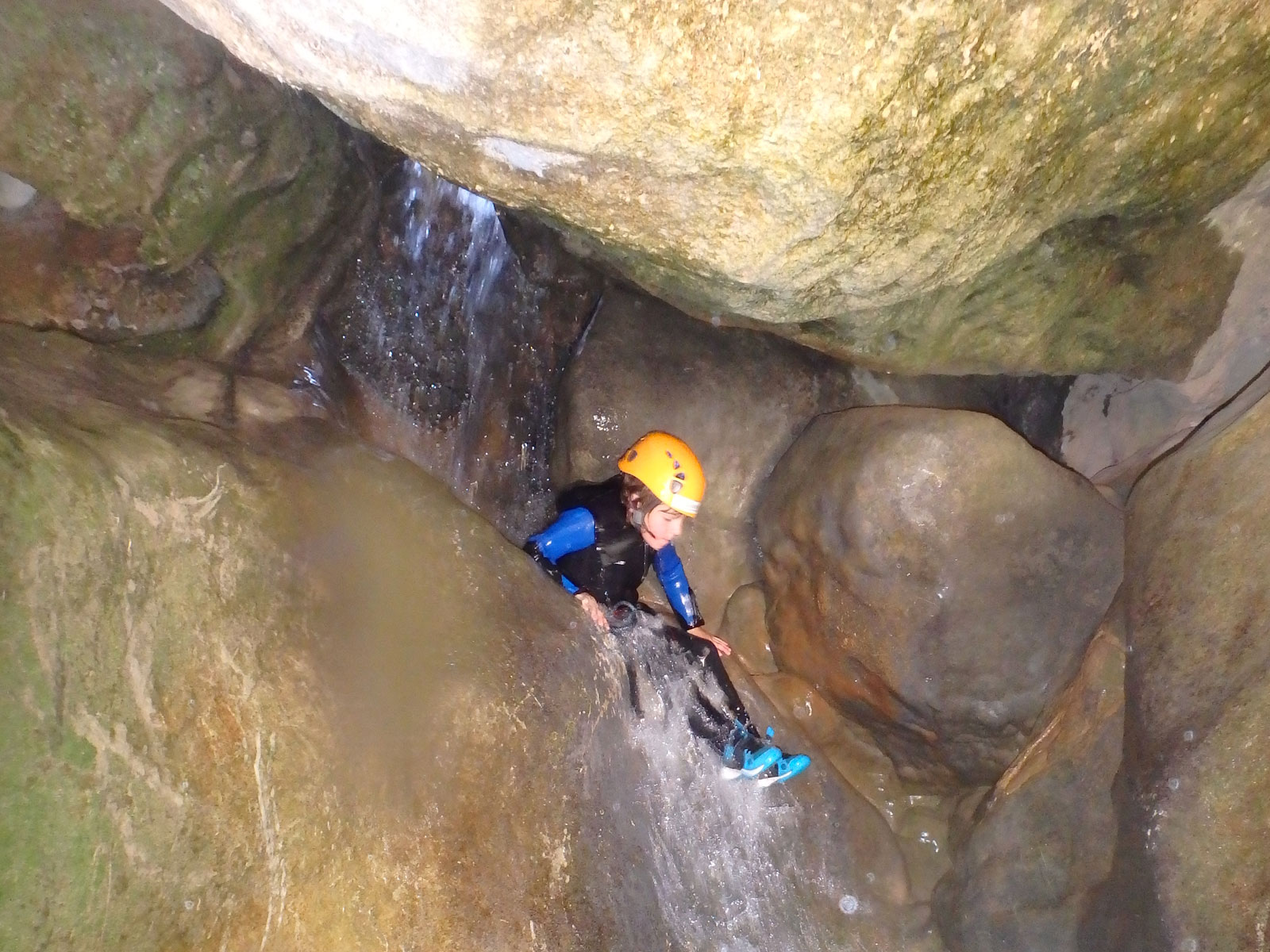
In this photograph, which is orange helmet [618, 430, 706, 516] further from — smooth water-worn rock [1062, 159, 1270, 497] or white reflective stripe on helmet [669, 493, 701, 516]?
smooth water-worn rock [1062, 159, 1270, 497]

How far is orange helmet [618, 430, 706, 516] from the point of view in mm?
4121

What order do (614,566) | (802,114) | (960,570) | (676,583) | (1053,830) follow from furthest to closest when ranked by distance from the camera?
(676,583)
(614,566)
(960,570)
(1053,830)
(802,114)

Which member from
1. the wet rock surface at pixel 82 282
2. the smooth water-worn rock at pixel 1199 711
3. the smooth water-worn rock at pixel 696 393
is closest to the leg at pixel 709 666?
the smooth water-worn rock at pixel 696 393

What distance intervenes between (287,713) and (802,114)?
2.11 meters

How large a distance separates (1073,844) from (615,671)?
2.17 metres

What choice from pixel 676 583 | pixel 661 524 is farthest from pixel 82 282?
pixel 676 583

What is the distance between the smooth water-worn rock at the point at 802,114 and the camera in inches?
79.2

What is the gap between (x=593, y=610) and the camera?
12.7ft

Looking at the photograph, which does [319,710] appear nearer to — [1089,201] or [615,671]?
[615,671]

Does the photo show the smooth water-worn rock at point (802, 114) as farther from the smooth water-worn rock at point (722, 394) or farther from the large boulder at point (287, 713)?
the smooth water-worn rock at point (722, 394)

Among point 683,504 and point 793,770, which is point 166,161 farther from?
point 793,770

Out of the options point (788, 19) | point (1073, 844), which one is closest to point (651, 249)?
point (788, 19)

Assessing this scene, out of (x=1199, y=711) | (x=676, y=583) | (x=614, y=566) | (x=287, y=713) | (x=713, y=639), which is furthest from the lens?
(x=676, y=583)

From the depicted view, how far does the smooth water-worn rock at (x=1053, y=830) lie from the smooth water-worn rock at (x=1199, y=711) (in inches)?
6.3
